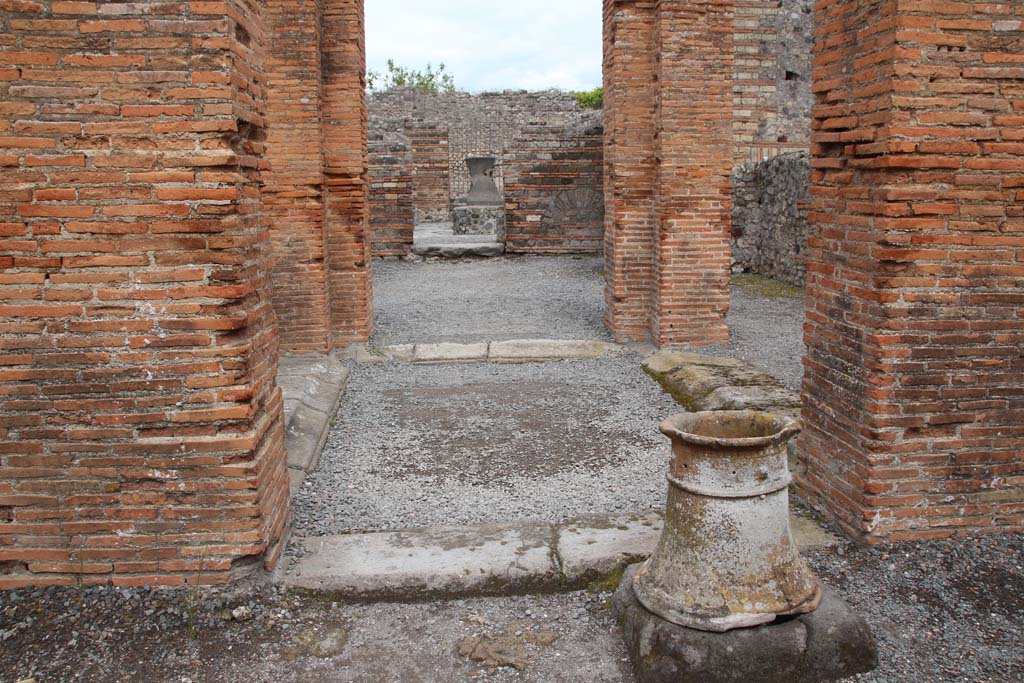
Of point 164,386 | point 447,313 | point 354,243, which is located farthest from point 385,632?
point 447,313

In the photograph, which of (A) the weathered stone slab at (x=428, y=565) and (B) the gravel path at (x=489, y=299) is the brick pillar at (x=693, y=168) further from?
(A) the weathered stone slab at (x=428, y=565)

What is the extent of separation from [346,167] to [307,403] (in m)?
2.93

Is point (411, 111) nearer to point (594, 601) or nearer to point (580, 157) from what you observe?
point (580, 157)

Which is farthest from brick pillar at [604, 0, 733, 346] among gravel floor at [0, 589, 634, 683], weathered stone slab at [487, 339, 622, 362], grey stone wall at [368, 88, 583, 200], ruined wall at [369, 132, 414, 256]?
grey stone wall at [368, 88, 583, 200]

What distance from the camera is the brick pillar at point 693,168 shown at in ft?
25.8

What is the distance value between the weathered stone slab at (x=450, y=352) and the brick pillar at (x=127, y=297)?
15.7 feet

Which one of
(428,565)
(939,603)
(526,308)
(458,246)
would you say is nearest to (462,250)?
(458,246)

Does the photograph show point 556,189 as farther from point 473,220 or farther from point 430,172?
point 430,172

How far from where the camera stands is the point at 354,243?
8.41 meters

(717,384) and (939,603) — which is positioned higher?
(717,384)

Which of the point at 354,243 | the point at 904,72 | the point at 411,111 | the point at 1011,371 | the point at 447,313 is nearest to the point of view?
the point at 904,72

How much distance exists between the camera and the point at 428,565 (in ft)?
12.2

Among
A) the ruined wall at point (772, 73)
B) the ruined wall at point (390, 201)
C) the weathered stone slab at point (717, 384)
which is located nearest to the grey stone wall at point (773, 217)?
the ruined wall at point (772, 73)

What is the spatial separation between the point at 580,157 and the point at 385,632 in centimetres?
1218
